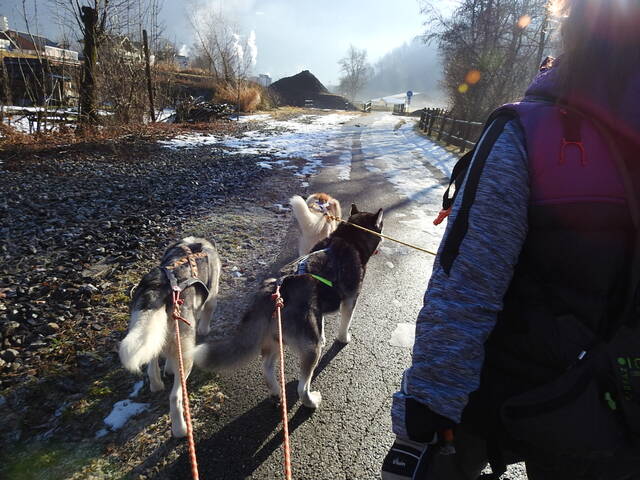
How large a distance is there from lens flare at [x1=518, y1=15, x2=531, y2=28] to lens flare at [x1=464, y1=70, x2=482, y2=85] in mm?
3194

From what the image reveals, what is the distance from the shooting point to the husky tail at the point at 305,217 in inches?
165

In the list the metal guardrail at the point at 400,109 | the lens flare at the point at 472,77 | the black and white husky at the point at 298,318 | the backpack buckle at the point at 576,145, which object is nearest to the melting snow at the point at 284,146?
the black and white husky at the point at 298,318

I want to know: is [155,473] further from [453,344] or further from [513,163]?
[513,163]

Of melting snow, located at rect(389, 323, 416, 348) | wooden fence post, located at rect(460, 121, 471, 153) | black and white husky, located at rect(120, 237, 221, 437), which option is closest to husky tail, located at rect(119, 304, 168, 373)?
black and white husky, located at rect(120, 237, 221, 437)

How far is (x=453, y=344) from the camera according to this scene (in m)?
1.03

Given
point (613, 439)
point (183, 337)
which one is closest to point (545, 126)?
point (613, 439)

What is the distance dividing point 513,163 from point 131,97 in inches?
658

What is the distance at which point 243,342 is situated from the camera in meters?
2.43

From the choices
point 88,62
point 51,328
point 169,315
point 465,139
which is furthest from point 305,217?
point 465,139

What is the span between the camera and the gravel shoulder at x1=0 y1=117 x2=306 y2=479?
231 centimetres

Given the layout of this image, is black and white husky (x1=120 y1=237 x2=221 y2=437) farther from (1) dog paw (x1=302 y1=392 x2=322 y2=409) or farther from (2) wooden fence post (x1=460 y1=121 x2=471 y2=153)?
(2) wooden fence post (x1=460 y1=121 x2=471 y2=153)

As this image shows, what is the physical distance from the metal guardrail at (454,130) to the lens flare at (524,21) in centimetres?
649

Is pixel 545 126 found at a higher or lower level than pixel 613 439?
higher

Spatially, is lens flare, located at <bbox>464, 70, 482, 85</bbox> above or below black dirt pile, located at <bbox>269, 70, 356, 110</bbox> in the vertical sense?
below
